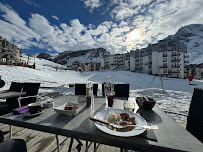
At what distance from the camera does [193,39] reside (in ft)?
483

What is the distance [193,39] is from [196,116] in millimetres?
211373

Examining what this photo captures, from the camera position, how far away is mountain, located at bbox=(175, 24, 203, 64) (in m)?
134

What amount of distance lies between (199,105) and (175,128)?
0.91m

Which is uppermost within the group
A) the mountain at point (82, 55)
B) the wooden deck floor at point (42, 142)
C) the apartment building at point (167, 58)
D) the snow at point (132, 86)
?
the mountain at point (82, 55)

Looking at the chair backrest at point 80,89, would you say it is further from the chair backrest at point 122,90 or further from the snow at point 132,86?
the snow at point 132,86

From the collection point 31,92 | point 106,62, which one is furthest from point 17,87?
point 106,62

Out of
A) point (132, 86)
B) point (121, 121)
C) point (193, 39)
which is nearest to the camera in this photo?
point (121, 121)

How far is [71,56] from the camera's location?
151 metres

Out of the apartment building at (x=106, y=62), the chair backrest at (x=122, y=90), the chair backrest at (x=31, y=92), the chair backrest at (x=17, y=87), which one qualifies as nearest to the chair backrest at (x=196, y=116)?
the chair backrest at (x=122, y=90)

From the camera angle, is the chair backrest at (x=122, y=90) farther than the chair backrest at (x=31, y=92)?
No

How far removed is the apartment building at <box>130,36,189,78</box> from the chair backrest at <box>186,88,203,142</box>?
110ft

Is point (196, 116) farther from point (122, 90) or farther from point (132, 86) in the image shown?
point (132, 86)

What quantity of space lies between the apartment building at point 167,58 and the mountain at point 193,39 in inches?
5198

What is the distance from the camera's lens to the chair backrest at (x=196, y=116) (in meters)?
1.38
